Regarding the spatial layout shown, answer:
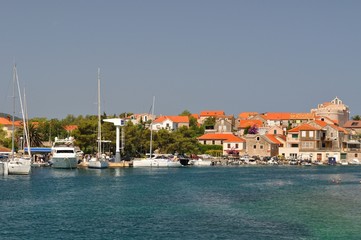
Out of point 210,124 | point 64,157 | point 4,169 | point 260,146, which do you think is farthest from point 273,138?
point 4,169

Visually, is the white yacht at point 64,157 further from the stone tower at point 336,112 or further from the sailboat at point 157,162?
the stone tower at point 336,112

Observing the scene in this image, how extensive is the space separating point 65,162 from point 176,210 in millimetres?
59139

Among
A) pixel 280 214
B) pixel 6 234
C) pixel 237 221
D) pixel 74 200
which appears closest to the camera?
pixel 6 234

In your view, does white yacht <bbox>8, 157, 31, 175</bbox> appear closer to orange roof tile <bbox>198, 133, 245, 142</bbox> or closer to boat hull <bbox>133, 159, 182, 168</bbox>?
boat hull <bbox>133, 159, 182, 168</bbox>

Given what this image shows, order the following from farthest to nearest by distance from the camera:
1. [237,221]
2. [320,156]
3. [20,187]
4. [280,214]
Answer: [320,156] → [20,187] → [280,214] → [237,221]

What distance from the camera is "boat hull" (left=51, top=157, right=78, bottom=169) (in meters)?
105

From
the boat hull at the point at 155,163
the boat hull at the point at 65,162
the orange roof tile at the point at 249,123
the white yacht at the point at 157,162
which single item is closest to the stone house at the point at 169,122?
the orange roof tile at the point at 249,123

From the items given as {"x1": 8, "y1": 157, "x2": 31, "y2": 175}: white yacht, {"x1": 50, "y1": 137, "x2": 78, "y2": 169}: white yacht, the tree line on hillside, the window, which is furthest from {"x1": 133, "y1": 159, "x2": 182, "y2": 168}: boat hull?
the window

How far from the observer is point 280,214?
4694 cm

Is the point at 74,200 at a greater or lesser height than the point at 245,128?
lesser

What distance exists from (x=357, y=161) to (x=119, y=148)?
201 ft

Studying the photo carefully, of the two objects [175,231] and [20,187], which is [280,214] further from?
[20,187]

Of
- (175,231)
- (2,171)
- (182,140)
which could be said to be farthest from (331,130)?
(175,231)

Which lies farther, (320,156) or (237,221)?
(320,156)
